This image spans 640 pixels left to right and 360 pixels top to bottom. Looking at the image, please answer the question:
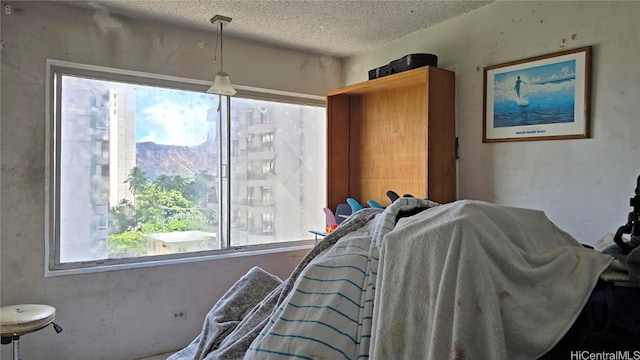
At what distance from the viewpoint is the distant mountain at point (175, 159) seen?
2953 mm

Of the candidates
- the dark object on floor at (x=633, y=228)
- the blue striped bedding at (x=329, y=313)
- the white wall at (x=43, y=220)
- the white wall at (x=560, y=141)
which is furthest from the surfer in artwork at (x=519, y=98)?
the white wall at (x=43, y=220)

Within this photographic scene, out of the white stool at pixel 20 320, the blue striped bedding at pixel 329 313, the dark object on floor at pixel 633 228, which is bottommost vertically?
the white stool at pixel 20 320

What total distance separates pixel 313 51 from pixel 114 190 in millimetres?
1980

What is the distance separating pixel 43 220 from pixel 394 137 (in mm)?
2458

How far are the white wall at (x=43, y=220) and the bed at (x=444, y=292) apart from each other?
216 centimetres

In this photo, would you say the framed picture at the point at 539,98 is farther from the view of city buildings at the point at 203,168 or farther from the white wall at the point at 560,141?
the view of city buildings at the point at 203,168

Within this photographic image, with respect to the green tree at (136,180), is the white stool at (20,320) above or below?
below

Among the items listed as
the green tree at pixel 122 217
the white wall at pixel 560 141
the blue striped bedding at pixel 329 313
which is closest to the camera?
the blue striped bedding at pixel 329 313

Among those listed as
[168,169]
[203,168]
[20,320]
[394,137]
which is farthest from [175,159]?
[394,137]

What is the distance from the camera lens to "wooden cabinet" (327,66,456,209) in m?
2.73

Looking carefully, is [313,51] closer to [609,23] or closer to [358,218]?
[609,23]

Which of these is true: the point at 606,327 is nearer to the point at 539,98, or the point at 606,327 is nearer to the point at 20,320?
the point at 539,98

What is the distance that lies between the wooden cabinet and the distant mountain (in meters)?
0.99

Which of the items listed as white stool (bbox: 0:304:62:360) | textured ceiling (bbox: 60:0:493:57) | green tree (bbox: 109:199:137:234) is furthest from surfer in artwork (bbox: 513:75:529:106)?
white stool (bbox: 0:304:62:360)
